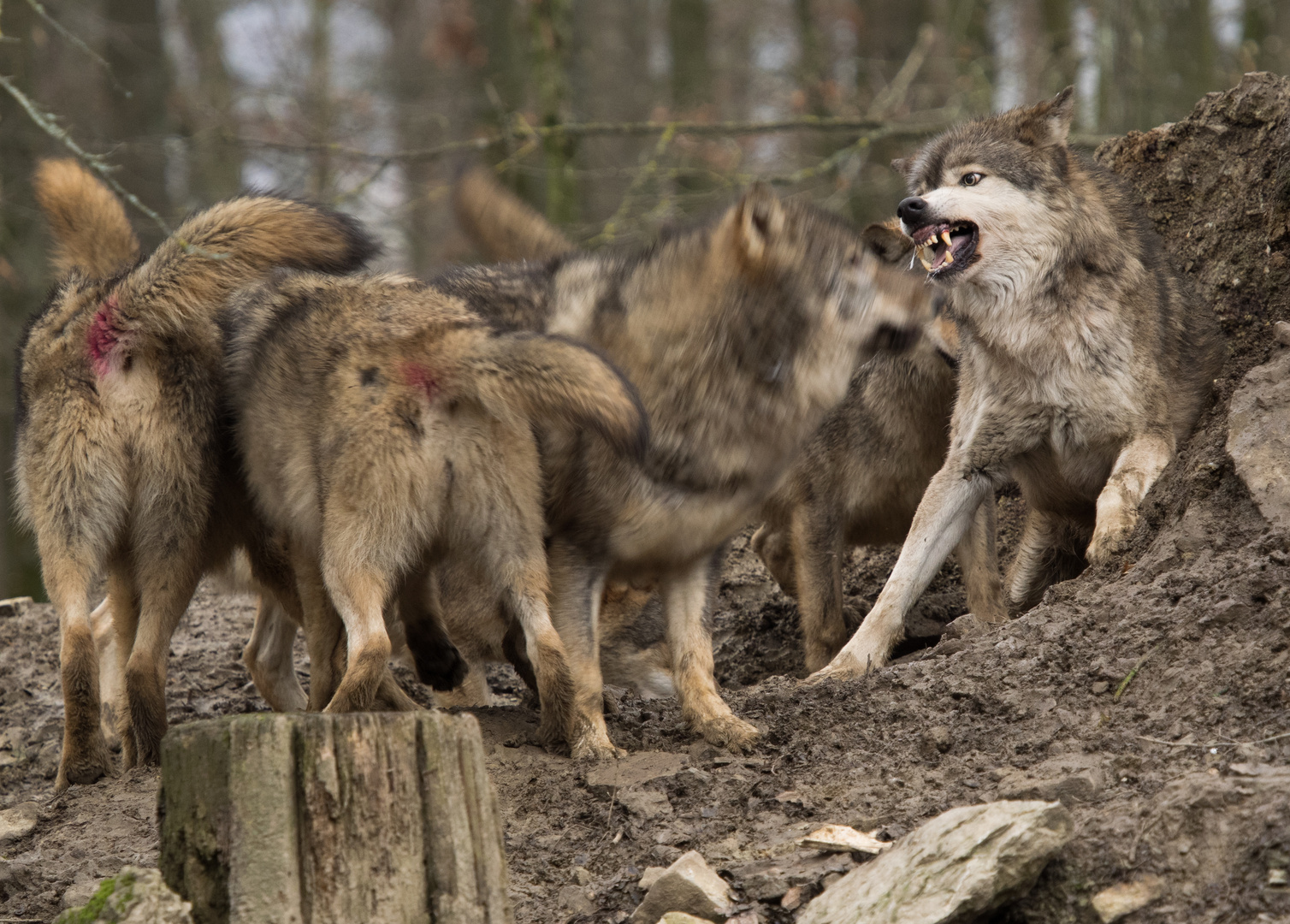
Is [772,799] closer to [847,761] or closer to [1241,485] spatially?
[847,761]

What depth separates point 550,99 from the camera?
36.1 feet

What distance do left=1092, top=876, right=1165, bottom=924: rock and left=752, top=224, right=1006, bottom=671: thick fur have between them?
3925 mm

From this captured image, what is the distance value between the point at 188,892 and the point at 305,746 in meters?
0.41

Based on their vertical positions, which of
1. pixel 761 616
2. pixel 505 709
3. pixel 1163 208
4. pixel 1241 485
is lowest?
pixel 761 616

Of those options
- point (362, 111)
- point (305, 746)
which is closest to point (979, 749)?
point (305, 746)

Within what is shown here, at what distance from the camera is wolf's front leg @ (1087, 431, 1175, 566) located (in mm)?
5023

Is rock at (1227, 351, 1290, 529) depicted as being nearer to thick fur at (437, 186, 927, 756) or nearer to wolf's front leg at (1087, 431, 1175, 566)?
wolf's front leg at (1087, 431, 1175, 566)

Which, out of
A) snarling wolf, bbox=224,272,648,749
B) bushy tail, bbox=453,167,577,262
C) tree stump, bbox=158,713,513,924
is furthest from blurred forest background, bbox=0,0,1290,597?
tree stump, bbox=158,713,513,924

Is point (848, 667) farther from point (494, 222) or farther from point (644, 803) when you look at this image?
point (494, 222)

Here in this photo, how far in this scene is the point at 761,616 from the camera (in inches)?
310

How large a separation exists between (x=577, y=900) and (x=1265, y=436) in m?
2.84

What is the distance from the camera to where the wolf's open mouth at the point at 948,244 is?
5.66 meters

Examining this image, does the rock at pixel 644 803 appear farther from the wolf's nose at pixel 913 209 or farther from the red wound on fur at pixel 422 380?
the wolf's nose at pixel 913 209

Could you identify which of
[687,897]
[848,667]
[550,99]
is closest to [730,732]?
[848,667]
